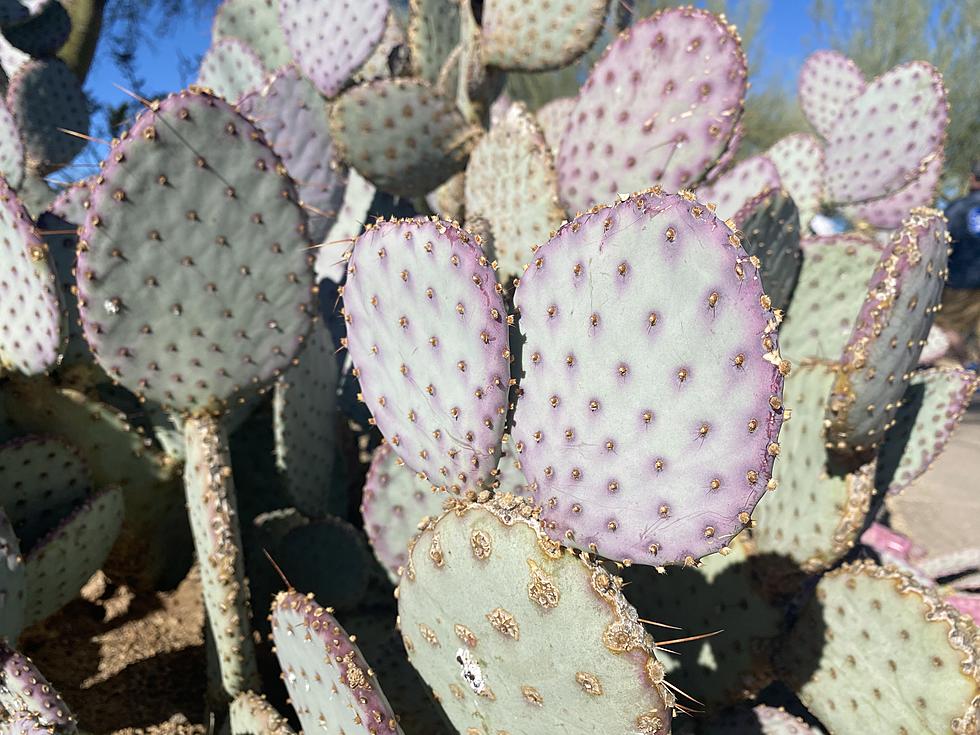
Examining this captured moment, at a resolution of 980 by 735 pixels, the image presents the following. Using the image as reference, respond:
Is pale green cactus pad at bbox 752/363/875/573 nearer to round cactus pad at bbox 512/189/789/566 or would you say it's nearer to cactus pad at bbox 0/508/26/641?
round cactus pad at bbox 512/189/789/566

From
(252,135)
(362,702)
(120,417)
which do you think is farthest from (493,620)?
(120,417)

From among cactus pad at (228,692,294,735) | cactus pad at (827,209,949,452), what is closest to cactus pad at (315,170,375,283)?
cactus pad at (228,692,294,735)

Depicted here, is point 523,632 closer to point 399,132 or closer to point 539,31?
point 399,132

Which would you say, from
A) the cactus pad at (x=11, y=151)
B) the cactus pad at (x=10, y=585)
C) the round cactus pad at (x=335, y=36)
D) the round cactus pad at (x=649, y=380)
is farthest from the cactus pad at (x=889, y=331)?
the cactus pad at (x=11, y=151)

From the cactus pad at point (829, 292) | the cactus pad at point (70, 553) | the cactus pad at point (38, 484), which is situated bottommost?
A: the cactus pad at point (70, 553)

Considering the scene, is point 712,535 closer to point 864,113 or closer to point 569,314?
point 569,314

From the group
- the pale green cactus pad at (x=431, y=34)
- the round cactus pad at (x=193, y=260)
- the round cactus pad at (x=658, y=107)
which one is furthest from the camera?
the pale green cactus pad at (x=431, y=34)

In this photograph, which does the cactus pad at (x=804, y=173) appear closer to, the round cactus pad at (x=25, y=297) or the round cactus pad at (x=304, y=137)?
the round cactus pad at (x=304, y=137)

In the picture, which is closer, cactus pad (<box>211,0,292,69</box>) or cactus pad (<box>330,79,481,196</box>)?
cactus pad (<box>330,79,481,196</box>)
